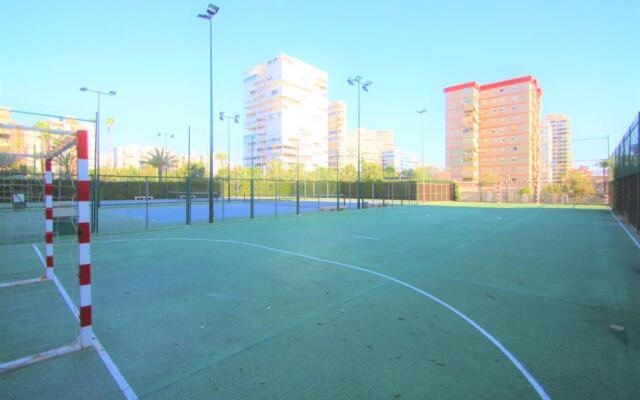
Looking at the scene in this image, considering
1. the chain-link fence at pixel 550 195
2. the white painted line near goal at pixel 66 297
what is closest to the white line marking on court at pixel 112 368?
the white painted line near goal at pixel 66 297

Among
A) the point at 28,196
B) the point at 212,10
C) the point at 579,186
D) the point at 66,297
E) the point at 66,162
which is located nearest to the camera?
the point at 66,297

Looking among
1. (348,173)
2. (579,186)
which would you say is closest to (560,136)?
(348,173)

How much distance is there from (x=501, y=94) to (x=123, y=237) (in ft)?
313

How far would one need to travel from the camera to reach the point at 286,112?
111 m

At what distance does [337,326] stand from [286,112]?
11072 cm

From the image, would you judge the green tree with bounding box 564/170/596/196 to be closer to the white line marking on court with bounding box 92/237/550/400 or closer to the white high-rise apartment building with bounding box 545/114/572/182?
the white line marking on court with bounding box 92/237/550/400

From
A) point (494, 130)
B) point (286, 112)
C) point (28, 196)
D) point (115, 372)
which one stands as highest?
point (286, 112)

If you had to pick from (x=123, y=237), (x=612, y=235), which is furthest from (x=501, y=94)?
(x=123, y=237)

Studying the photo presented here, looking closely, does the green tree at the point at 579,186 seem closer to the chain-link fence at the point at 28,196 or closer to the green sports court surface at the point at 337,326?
the green sports court surface at the point at 337,326

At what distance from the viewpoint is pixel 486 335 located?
4.16 m

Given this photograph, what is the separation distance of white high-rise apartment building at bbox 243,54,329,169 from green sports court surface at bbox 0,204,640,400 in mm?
101322

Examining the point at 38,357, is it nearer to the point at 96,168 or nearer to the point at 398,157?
the point at 96,168

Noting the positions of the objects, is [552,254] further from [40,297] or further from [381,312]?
[40,297]

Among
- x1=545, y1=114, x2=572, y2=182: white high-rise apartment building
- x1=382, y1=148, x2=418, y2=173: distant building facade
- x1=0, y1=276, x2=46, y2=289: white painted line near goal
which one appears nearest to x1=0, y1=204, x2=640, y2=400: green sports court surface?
x1=0, y1=276, x2=46, y2=289: white painted line near goal
